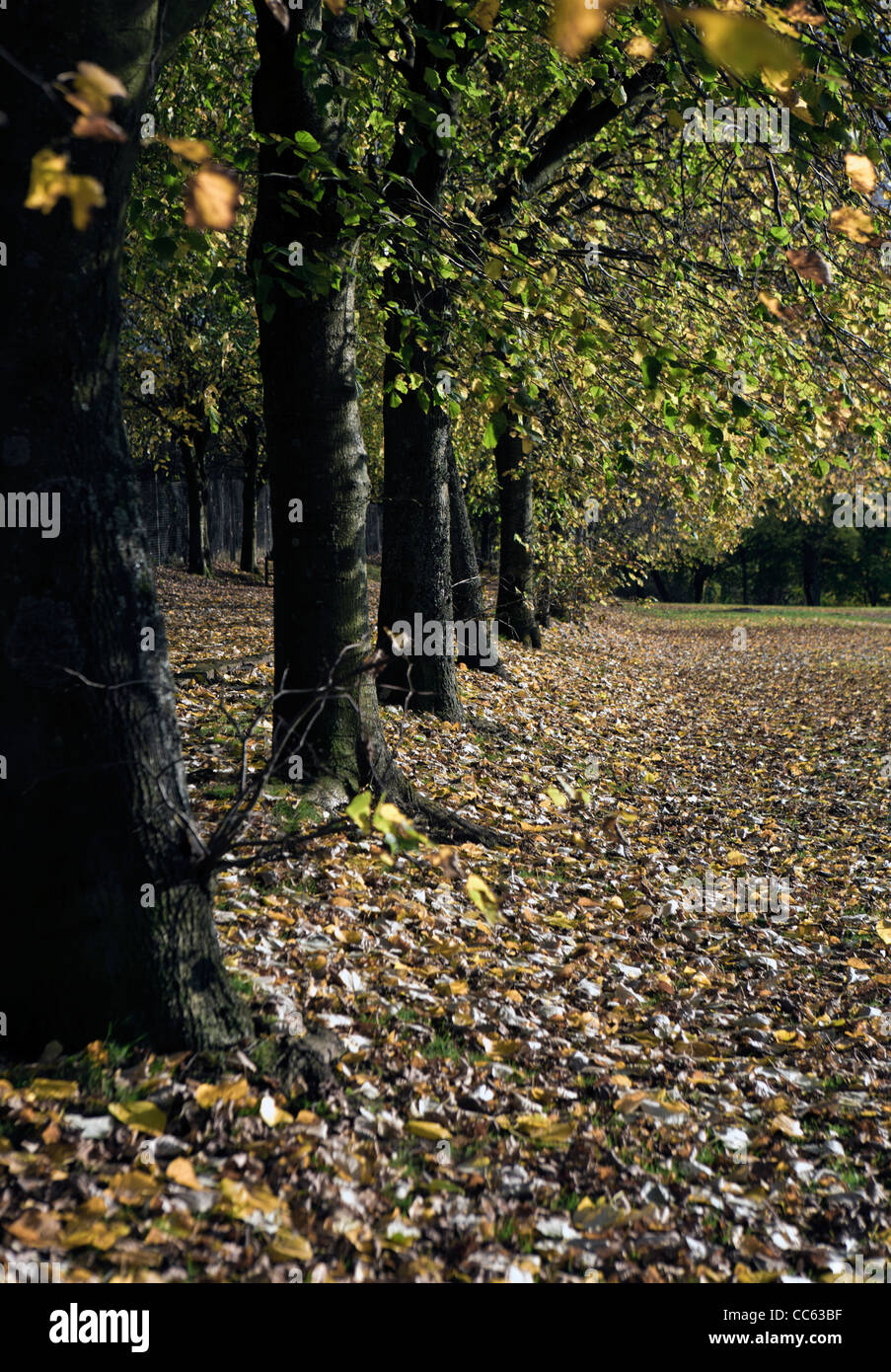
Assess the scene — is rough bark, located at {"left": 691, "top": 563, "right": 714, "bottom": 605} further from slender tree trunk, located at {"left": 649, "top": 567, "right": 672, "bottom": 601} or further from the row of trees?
the row of trees

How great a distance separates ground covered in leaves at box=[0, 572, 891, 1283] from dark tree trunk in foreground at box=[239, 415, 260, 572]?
20781 millimetres

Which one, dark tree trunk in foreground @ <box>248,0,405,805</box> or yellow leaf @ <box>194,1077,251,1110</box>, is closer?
yellow leaf @ <box>194,1077,251,1110</box>

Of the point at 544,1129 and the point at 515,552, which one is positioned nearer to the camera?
the point at 544,1129

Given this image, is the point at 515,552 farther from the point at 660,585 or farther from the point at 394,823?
the point at 660,585

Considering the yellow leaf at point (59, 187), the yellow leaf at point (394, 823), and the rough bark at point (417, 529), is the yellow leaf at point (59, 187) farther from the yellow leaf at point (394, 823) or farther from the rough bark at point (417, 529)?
the rough bark at point (417, 529)

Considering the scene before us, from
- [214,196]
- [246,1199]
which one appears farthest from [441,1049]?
[214,196]

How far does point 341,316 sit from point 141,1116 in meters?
5.08

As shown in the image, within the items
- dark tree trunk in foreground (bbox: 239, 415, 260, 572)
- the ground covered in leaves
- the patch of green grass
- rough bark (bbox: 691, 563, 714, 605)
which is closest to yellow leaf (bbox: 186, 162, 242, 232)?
the ground covered in leaves

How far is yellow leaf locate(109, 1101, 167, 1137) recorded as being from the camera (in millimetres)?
3316

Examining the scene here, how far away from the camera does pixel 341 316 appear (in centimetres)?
652

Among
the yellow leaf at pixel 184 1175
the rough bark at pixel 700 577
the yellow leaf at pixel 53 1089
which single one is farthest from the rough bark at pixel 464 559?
the rough bark at pixel 700 577
